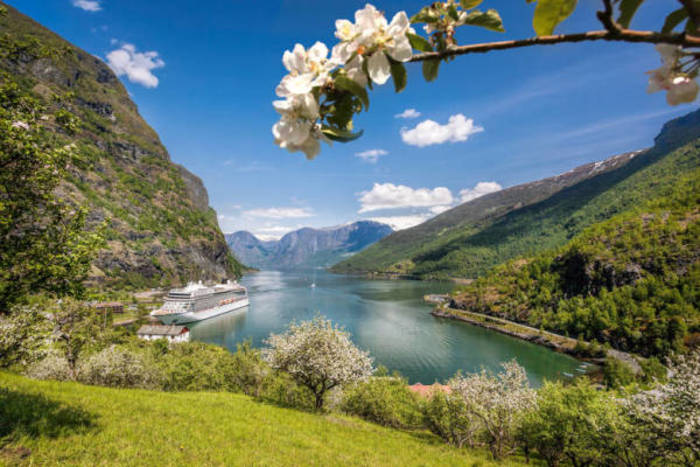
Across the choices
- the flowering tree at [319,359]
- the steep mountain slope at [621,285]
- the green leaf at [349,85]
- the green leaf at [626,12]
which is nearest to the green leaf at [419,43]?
the green leaf at [349,85]

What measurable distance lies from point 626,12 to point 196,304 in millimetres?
79773

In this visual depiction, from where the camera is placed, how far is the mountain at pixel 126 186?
303 feet

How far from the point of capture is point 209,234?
143 meters

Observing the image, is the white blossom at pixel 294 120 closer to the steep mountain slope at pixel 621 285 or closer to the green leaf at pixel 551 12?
the green leaf at pixel 551 12

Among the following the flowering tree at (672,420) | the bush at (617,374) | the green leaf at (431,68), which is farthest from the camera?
the bush at (617,374)

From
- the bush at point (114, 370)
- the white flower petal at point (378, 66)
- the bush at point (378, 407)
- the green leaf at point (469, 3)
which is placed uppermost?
the green leaf at point (469, 3)

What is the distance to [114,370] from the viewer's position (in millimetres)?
17750

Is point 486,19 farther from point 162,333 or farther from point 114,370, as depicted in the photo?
point 162,333

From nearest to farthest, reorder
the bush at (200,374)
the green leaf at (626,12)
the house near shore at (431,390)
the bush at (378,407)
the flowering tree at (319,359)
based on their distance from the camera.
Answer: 1. the green leaf at (626,12)
2. the flowering tree at (319,359)
3. the house near shore at (431,390)
4. the bush at (378,407)
5. the bush at (200,374)

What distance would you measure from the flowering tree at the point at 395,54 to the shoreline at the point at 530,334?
5442cm

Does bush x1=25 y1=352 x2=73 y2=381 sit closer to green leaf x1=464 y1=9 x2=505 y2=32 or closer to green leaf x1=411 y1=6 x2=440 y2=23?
green leaf x1=411 y1=6 x2=440 y2=23

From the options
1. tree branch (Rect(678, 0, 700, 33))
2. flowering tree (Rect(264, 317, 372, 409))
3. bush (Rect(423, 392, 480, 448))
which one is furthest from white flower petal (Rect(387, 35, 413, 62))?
bush (Rect(423, 392, 480, 448))

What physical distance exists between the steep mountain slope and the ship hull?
214 ft

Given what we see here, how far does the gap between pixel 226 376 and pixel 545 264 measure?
97.5m
